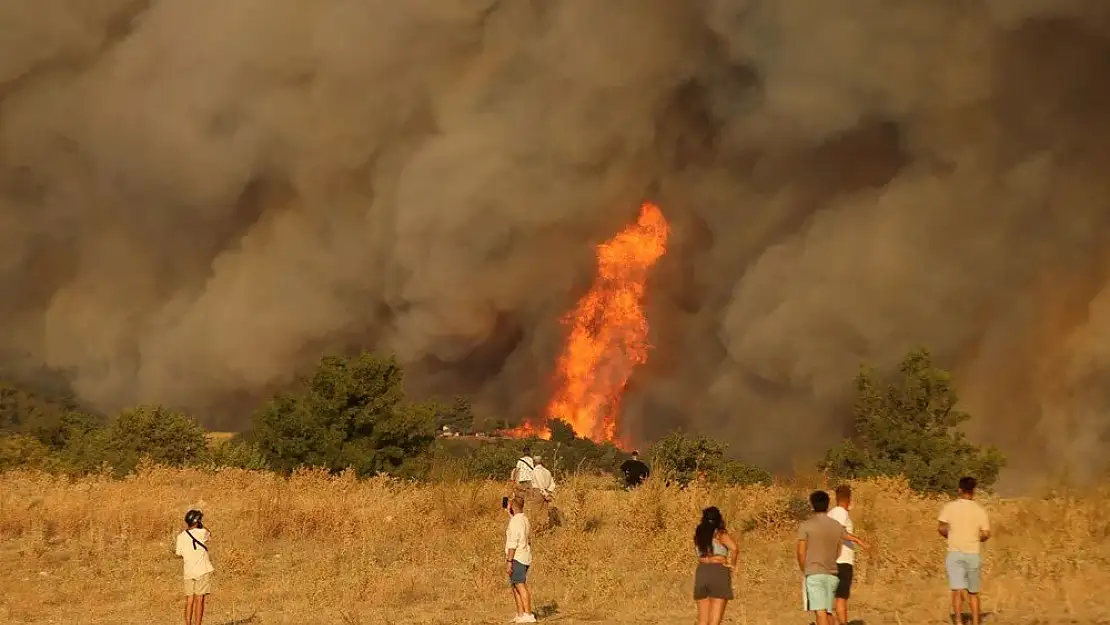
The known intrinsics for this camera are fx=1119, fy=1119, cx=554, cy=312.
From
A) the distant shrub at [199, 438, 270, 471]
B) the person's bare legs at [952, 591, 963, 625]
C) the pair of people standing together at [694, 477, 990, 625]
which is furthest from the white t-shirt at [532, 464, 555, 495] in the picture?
the distant shrub at [199, 438, 270, 471]

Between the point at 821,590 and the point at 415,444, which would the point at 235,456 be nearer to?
the point at 415,444

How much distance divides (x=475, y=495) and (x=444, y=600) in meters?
6.93

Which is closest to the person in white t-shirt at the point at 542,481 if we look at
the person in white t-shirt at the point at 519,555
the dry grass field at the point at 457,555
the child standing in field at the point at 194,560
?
the dry grass field at the point at 457,555

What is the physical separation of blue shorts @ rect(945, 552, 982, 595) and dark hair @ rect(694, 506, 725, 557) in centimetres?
A: 284

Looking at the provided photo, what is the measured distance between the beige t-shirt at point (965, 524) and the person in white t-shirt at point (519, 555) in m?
4.29

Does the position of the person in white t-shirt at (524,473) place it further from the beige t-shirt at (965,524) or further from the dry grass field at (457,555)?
the beige t-shirt at (965,524)

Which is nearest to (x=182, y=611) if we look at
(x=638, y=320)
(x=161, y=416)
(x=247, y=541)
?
(x=247, y=541)

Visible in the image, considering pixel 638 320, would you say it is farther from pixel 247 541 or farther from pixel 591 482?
pixel 247 541

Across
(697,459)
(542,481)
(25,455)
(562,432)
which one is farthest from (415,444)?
(25,455)

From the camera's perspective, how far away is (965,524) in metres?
10.8

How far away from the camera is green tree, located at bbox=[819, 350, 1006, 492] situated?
23.0m

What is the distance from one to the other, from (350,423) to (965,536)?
1834cm

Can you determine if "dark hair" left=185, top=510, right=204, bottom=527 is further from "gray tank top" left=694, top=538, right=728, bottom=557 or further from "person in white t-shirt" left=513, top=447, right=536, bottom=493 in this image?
"person in white t-shirt" left=513, top=447, right=536, bottom=493

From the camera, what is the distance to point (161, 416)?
34.5 m
